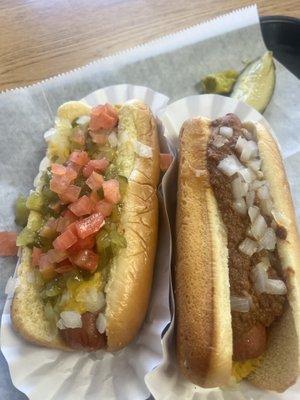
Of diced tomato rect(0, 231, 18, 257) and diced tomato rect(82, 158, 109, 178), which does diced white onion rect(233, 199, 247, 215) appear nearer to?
diced tomato rect(82, 158, 109, 178)

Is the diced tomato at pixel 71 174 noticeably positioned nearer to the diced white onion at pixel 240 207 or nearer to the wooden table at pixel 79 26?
the diced white onion at pixel 240 207

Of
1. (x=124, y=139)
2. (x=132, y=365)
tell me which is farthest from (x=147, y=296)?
(x=124, y=139)

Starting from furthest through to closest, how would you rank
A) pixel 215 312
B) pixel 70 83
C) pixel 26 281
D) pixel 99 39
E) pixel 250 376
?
pixel 99 39 → pixel 70 83 → pixel 26 281 → pixel 250 376 → pixel 215 312

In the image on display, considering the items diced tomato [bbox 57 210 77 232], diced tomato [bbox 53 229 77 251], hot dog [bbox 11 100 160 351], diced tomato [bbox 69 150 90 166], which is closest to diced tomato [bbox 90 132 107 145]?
hot dog [bbox 11 100 160 351]

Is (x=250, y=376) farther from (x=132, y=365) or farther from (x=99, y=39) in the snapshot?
(x=99, y=39)

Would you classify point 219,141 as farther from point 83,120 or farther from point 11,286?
point 11,286

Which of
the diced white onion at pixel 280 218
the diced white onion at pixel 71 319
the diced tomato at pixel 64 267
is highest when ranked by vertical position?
the diced tomato at pixel 64 267

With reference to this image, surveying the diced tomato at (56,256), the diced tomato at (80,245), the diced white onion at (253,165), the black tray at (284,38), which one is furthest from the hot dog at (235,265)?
the black tray at (284,38)

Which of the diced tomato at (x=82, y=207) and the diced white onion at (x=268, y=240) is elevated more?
the diced tomato at (x=82, y=207)
